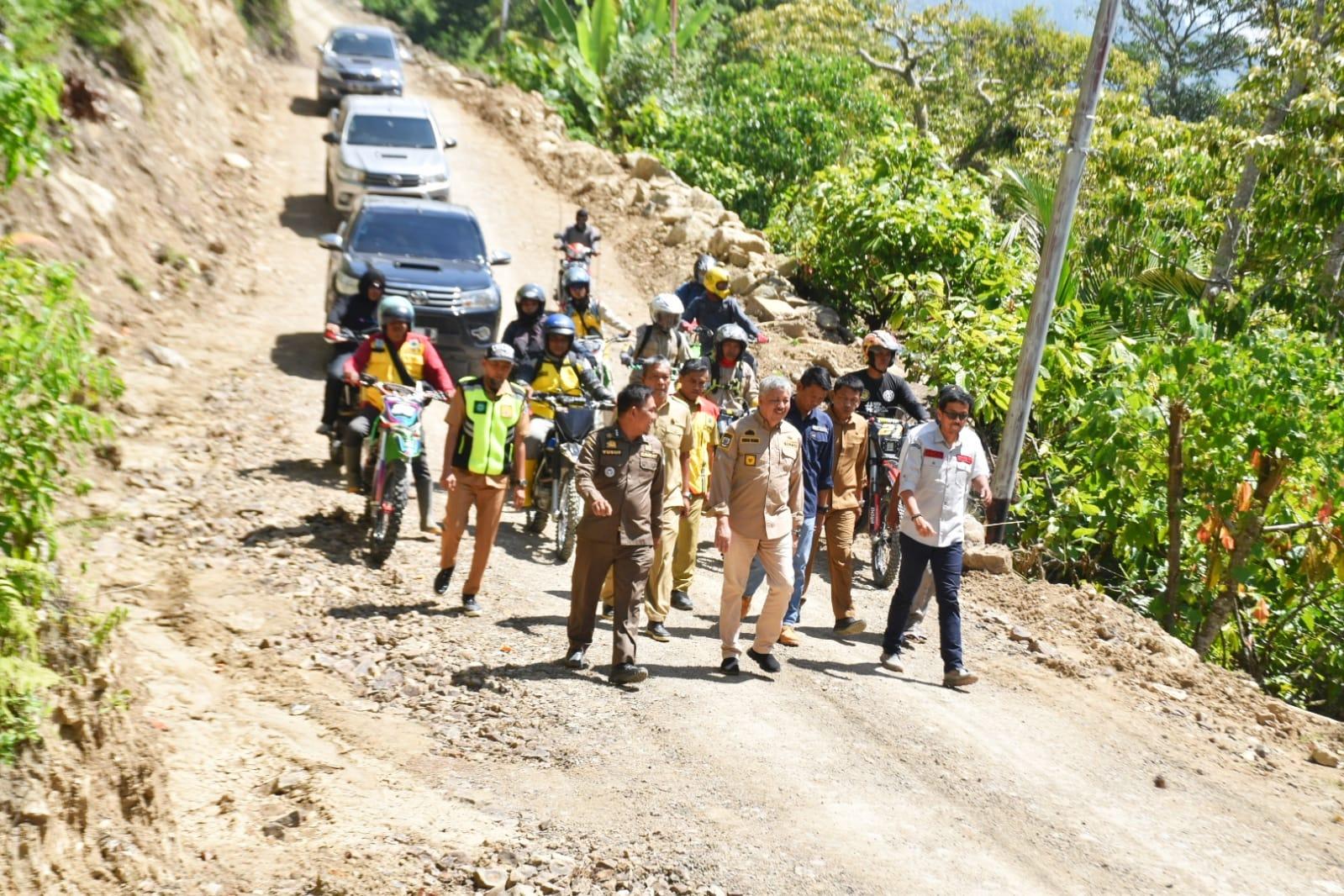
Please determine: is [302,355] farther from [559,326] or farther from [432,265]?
[559,326]

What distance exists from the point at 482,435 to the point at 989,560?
16.3 ft

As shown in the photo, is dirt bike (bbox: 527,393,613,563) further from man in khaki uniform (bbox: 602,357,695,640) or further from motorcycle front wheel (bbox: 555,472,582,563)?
man in khaki uniform (bbox: 602,357,695,640)

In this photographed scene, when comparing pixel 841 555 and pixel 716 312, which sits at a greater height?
pixel 716 312

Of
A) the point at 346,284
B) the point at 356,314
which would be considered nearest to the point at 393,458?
the point at 356,314

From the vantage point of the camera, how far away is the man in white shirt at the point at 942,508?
8.26 meters

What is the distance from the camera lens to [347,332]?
1085 cm

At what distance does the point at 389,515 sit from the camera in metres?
8.98

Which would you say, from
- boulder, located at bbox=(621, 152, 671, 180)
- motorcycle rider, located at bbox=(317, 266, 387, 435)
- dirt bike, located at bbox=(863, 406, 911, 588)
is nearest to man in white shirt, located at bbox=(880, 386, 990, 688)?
dirt bike, located at bbox=(863, 406, 911, 588)

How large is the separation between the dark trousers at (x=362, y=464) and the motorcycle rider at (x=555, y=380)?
874 mm

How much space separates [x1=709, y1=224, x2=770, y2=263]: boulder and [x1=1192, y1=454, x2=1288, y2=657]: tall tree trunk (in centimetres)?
1145

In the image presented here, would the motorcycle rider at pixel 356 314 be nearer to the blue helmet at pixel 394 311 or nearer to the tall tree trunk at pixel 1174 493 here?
the blue helmet at pixel 394 311

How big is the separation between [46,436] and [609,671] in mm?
3471

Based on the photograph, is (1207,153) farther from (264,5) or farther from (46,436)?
(264,5)

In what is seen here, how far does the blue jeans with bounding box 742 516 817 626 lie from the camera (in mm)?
8430
